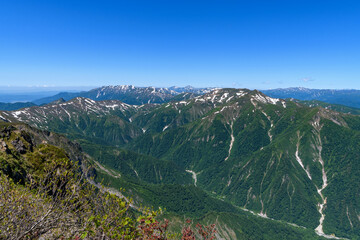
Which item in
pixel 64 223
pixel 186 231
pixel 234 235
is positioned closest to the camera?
pixel 64 223

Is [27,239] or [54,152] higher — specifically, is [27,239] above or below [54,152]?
above

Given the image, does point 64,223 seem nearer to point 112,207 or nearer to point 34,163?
point 112,207

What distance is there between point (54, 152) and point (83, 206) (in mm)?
83549

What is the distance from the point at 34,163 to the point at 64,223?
234ft

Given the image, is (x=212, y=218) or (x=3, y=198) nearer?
(x=3, y=198)

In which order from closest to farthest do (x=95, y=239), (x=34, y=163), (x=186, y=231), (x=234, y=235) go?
(x=95, y=239) → (x=186, y=231) → (x=34, y=163) → (x=234, y=235)

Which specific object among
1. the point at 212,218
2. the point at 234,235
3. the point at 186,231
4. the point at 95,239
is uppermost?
the point at 95,239

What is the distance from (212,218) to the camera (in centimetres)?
19875

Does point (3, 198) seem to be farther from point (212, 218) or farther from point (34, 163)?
point (212, 218)

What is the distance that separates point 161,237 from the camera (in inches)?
752

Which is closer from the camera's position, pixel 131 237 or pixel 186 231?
pixel 131 237

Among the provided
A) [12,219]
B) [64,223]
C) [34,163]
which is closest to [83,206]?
[64,223]

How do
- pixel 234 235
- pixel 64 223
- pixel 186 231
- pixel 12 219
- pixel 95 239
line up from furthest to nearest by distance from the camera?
pixel 234 235 < pixel 186 231 < pixel 64 223 < pixel 95 239 < pixel 12 219

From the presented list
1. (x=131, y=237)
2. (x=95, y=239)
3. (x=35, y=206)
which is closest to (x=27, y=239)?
(x=35, y=206)
